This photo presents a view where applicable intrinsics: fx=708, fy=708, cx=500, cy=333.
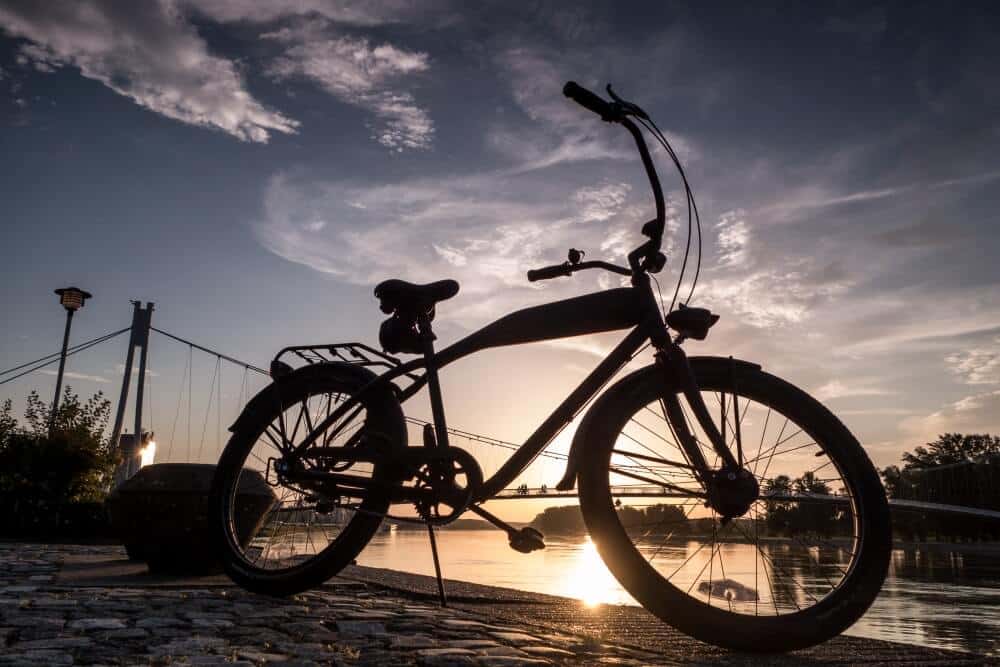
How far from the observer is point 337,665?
2.27 metres

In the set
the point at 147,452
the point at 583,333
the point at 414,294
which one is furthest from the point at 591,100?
the point at 147,452

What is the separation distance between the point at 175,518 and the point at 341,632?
10.1ft

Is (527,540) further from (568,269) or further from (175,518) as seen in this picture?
(175,518)

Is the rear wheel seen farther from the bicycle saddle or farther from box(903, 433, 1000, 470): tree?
box(903, 433, 1000, 470): tree

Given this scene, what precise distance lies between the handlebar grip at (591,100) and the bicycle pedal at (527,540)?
1.73m

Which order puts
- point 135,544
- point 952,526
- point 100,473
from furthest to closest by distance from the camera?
point 952,526 < point 100,473 < point 135,544

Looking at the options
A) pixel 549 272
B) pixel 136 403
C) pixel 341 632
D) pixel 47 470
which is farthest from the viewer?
pixel 136 403

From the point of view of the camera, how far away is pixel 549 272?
304 centimetres

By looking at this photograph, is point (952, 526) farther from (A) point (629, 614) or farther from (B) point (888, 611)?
(A) point (629, 614)

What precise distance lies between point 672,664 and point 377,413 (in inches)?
66.6

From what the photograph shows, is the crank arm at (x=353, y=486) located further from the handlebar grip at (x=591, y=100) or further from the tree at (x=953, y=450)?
the tree at (x=953, y=450)

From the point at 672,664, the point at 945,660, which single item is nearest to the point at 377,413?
the point at 672,664

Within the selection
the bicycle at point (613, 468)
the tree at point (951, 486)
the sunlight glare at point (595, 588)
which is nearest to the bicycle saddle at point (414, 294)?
the bicycle at point (613, 468)

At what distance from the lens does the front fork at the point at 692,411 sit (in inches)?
106
